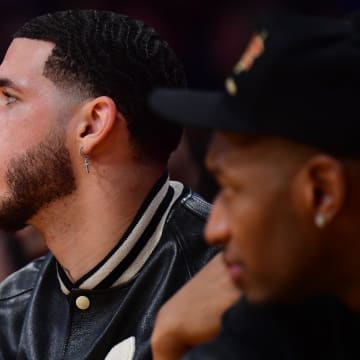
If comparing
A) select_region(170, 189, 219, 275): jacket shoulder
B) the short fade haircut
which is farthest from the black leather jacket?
the short fade haircut

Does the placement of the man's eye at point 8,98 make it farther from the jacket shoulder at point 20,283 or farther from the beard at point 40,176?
the jacket shoulder at point 20,283

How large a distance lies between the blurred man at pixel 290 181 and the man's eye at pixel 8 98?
0.89 metres

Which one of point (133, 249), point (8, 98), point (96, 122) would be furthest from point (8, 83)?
point (133, 249)

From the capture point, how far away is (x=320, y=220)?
4.17ft

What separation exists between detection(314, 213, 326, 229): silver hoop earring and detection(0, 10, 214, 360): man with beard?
83 centimetres

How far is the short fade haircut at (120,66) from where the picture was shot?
2166 mm

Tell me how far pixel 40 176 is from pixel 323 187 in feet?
3.30

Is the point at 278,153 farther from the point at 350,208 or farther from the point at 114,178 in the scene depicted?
the point at 114,178

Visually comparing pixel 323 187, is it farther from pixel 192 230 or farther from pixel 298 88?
pixel 192 230

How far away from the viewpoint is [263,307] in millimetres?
1374

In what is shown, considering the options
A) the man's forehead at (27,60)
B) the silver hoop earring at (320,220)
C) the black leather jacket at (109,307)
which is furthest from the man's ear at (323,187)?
the man's forehead at (27,60)

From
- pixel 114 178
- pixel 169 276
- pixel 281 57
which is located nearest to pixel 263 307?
pixel 281 57

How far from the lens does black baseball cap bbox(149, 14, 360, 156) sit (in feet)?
4.05

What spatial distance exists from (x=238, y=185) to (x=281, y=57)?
188 mm
